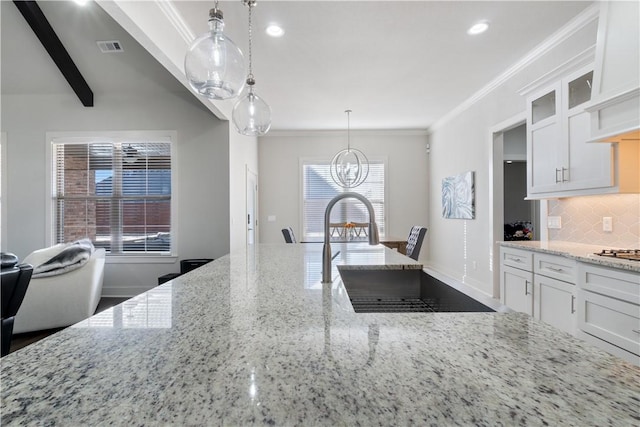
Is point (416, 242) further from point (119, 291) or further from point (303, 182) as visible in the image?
point (119, 291)

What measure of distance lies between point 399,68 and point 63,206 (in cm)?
505

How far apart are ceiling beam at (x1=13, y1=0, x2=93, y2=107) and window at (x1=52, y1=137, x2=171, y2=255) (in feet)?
2.39

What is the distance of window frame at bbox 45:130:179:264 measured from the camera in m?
4.64

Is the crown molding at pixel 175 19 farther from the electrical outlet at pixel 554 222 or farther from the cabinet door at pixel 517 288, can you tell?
the electrical outlet at pixel 554 222

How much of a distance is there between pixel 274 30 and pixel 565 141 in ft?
8.59

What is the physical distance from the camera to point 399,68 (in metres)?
3.73

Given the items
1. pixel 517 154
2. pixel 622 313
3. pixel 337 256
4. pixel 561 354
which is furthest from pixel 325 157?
pixel 561 354

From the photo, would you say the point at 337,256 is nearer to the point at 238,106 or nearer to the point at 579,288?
the point at 238,106

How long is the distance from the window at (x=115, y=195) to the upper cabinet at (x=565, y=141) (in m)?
4.56

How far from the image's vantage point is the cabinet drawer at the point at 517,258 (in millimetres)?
2578

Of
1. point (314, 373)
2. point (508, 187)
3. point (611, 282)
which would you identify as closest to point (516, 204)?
point (508, 187)

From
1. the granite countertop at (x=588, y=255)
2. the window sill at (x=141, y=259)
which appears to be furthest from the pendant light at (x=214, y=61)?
the window sill at (x=141, y=259)

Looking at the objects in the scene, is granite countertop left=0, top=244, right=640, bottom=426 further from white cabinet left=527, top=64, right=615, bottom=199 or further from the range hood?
white cabinet left=527, top=64, right=615, bottom=199

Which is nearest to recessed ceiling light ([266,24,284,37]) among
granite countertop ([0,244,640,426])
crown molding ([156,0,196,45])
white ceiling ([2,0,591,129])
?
white ceiling ([2,0,591,129])
